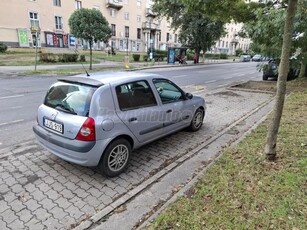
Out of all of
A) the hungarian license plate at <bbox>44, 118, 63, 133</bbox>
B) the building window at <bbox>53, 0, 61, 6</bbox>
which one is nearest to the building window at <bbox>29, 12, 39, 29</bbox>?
the building window at <bbox>53, 0, 61, 6</bbox>

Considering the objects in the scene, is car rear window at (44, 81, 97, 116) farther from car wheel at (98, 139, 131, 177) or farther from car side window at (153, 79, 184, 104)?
car side window at (153, 79, 184, 104)

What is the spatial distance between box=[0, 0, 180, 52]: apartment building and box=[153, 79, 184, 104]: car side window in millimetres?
23841

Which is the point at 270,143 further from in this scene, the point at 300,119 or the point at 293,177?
the point at 300,119

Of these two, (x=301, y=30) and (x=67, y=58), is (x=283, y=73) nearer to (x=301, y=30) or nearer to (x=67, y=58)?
(x=301, y=30)

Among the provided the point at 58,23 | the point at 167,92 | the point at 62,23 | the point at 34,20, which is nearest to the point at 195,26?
Result: the point at 62,23

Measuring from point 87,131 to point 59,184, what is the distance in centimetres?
95

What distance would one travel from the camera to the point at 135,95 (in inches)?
152

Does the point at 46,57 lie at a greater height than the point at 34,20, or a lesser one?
lesser

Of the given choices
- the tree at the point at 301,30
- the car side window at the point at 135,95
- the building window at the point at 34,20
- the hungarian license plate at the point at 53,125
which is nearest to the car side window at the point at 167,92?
the car side window at the point at 135,95

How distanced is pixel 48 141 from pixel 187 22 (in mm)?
31989

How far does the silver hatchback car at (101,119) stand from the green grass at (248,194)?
123 cm

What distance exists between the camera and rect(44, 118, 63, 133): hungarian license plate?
A: 132 inches

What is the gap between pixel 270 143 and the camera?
3.70m

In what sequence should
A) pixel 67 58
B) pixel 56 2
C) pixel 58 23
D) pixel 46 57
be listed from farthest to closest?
pixel 58 23 < pixel 56 2 < pixel 67 58 < pixel 46 57
